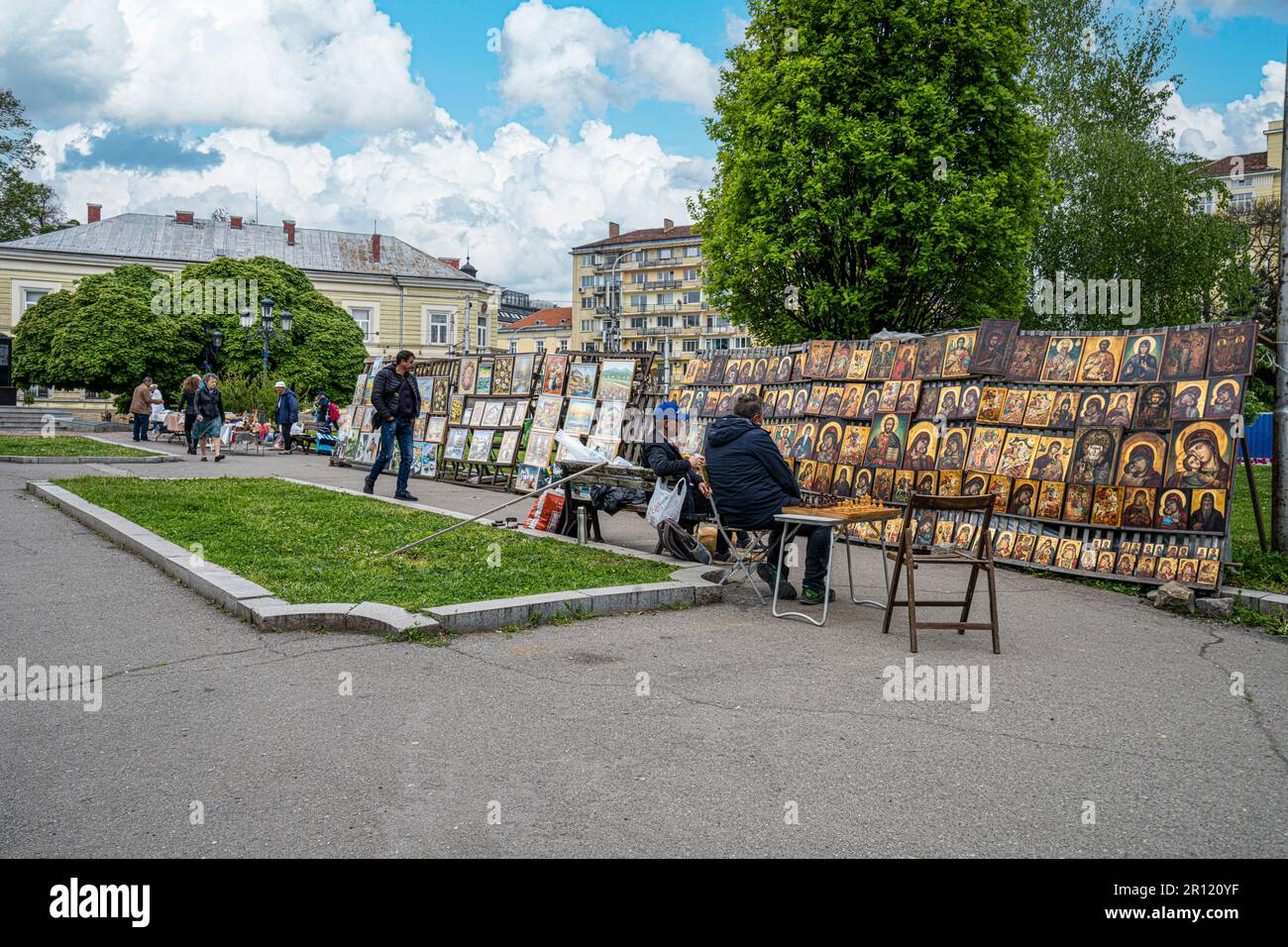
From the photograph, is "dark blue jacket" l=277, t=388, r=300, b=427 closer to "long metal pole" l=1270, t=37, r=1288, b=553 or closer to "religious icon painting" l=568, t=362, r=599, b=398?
"religious icon painting" l=568, t=362, r=599, b=398

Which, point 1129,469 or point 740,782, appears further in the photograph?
point 1129,469

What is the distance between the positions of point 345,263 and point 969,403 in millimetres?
74038

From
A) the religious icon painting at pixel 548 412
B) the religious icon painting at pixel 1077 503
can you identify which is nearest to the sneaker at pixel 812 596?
the religious icon painting at pixel 1077 503

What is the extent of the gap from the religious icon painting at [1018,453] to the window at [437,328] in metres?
70.3

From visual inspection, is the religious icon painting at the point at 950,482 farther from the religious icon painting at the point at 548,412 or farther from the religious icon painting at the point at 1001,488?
the religious icon painting at the point at 548,412

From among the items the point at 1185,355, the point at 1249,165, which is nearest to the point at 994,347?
the point at 1185,355

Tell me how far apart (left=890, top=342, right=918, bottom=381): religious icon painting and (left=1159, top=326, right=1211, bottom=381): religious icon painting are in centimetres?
315

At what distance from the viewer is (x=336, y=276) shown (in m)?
76.1

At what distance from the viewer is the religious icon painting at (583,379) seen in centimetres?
1725

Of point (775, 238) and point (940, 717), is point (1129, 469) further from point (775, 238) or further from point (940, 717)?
point (775, 238)
